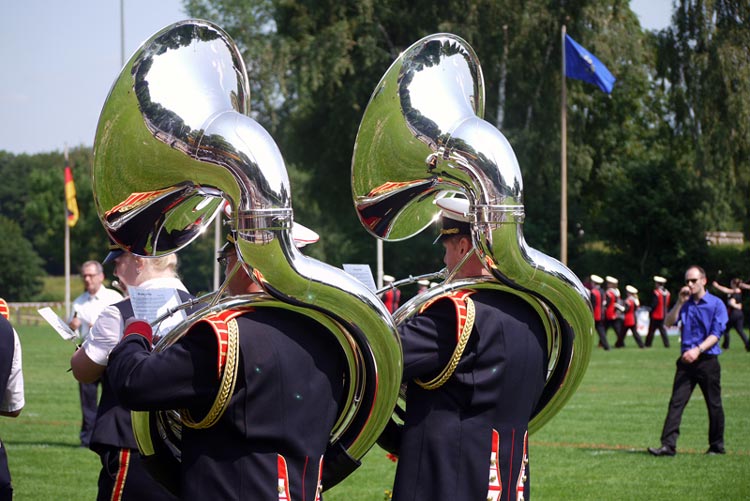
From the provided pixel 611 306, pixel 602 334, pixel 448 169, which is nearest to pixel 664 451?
pixel 448 169

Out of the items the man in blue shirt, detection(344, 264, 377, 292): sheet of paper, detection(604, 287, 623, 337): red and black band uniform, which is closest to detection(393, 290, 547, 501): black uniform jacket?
detection(344, 264, 377, 292): sheet of paper

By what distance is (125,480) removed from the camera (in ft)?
Answer: 14.7

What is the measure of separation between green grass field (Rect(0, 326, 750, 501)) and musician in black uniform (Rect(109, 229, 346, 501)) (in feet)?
16.9

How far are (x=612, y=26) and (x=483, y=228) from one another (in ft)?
101

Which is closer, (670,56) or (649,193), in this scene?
(670,56)

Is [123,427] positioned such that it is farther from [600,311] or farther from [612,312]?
[612,312]

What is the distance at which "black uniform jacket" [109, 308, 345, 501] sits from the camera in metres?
3.22

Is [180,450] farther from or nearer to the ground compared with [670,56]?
nearer to the ground

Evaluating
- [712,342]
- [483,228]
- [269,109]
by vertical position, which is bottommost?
[712,342]

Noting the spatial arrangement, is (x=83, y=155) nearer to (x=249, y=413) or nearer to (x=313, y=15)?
(x=313, y=15)

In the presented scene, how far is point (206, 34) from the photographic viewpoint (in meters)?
3.51

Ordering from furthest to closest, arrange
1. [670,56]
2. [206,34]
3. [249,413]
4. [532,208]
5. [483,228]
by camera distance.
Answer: [532,208], [670,56], [483,228], [206,34], [249,413]

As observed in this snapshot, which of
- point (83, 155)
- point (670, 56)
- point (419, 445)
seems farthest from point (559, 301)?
point (83, 155)

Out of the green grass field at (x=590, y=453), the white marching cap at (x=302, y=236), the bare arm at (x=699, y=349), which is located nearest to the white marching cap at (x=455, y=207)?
the white marching cap at (x=302, y=236)
